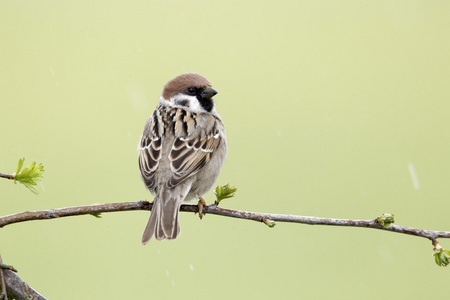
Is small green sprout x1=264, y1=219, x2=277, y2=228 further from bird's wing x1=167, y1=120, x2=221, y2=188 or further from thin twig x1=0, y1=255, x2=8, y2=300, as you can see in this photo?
bird's wing x1=167, y1=120, x2=221, y2=188

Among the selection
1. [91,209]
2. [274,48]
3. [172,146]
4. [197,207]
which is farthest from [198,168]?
[274,48]

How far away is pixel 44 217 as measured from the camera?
2.54m

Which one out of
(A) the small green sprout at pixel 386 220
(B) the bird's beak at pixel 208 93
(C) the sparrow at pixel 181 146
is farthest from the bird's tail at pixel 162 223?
(A) the small green sprout at pixel 386 220

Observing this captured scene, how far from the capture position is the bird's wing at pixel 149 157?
3.98m

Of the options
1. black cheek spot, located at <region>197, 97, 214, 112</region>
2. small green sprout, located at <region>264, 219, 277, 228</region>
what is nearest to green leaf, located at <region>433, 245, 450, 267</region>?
small green sprout, located at <region>264, 219, 277, 228</region>

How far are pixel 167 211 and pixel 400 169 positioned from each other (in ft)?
21.0

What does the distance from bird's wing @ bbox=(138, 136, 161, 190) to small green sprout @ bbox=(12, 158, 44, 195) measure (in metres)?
1.44

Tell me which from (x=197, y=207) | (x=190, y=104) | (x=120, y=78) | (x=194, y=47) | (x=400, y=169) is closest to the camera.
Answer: (x=197, y=207)

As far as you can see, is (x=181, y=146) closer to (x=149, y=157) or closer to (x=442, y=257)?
(x=149, y=157)

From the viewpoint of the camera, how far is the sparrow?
12.8 ft

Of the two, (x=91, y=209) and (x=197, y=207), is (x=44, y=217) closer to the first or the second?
(x=91, y=209)

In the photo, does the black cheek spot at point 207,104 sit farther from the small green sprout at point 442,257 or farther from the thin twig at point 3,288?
the thin twig at point 3,288

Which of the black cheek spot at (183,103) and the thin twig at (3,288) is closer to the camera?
the thin twig at (3,288)

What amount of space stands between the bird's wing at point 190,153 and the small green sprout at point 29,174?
138 cm
